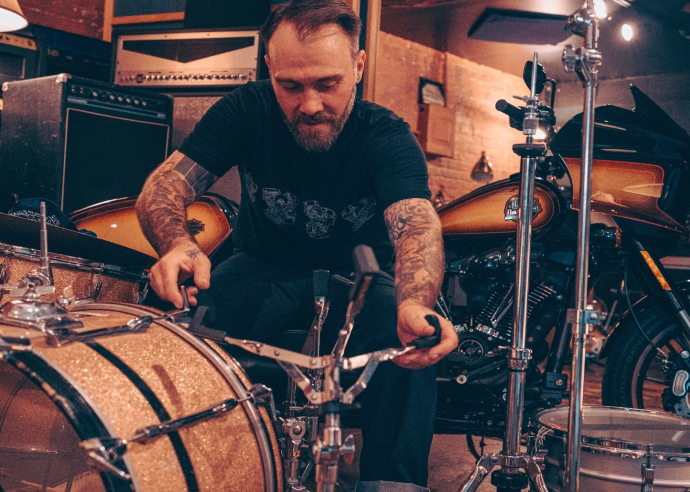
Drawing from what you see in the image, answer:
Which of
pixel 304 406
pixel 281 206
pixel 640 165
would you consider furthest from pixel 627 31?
pixel 304 406

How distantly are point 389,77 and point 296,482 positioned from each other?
6691mm

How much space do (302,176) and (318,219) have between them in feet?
0.42

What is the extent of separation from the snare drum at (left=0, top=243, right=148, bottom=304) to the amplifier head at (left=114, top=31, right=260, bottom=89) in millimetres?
1418

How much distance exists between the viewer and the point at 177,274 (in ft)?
4.23

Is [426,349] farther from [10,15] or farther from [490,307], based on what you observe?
[10,15]

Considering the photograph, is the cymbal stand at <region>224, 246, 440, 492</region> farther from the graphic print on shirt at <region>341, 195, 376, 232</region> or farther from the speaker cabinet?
the speaker cabinet

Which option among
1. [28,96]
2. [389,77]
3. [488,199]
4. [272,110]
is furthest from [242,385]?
[389,77]

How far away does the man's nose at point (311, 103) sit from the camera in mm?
1624

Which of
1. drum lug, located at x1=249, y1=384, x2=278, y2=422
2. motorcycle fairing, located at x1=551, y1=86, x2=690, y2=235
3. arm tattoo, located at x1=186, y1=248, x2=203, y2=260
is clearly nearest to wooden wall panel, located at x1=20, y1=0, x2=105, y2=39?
motorcycle fairing, located at x1=551, y1=86, x2=690, y2=235

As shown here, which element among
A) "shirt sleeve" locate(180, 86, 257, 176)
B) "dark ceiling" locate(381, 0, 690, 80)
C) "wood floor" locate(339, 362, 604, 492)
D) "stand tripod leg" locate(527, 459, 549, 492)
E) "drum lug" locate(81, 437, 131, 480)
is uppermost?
"dark ceiling" locate(381, 0, 690, 80)

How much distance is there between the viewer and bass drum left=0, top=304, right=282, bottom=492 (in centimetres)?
98

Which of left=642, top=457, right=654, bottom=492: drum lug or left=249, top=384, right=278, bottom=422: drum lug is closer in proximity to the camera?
left=249, top=384, right=278, bottom=422: drum lug

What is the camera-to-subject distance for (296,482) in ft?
4.65

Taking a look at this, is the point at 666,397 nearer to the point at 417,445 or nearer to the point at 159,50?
the point at 417,445
